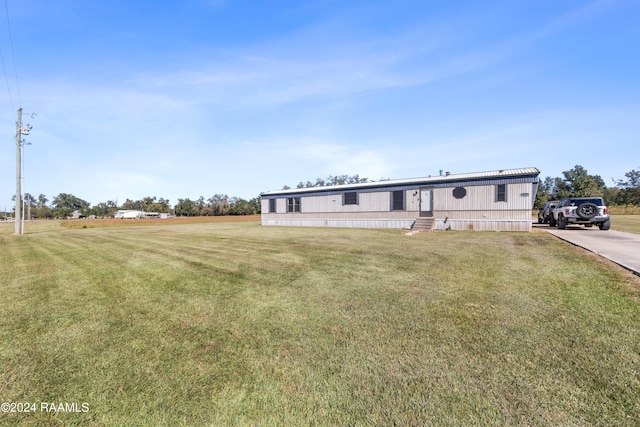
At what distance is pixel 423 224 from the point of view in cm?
1827

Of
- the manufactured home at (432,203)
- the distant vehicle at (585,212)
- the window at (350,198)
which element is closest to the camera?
the distant vehicle at (585,212)

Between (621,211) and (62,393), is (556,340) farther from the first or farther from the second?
(621,211)

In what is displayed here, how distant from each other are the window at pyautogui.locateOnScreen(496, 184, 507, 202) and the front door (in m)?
3.74

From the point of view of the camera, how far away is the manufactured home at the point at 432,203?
1606 cm

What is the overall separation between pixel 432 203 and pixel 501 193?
3911 millimetres

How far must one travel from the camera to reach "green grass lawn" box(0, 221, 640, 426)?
2209 mm

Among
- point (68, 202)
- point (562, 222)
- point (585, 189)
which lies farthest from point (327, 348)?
point (68, 202)

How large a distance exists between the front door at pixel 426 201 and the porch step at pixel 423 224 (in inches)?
19.6

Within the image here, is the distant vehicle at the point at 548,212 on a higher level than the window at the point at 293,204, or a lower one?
lower

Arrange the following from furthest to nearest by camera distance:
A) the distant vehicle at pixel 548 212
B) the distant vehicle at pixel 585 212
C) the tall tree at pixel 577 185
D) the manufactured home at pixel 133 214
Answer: the manufactured home at pixel 133 214 < the tall tree at pixel 577 185 < the distant vehicle at pixel 548 212 < the distant vehicle at pixel 585 212

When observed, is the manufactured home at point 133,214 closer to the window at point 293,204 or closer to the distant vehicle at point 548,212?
the window at point 293,204

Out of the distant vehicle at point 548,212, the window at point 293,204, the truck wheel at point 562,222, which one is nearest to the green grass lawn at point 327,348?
the truck wheel at point 562,222

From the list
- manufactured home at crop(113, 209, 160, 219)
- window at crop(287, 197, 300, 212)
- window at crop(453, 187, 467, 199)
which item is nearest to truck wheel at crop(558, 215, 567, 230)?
window at crop(453, 187, 467, 199)

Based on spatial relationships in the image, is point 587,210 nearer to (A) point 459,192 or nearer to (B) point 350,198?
(A) point 459,192
